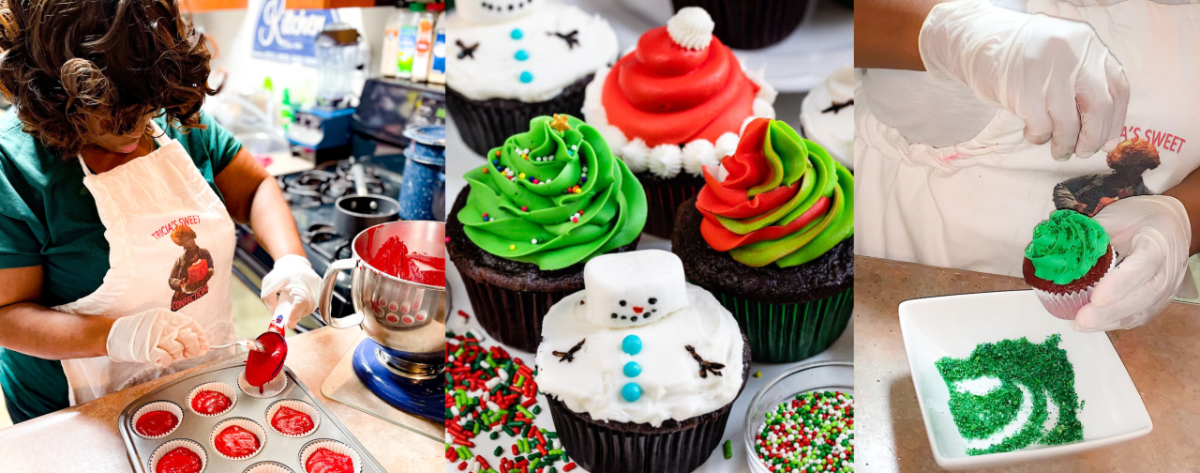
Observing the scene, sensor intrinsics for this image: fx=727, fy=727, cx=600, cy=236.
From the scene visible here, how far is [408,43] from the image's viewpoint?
1.73m

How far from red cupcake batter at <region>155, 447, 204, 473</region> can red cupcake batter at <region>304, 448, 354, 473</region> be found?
0.64 feet

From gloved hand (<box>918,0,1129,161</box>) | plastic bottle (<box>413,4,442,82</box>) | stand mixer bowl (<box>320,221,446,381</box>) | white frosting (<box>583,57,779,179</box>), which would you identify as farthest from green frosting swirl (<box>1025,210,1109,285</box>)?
plastic bottle (<box>413,4,442,82</box>)

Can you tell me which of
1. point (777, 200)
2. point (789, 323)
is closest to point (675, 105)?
point (777, 200)

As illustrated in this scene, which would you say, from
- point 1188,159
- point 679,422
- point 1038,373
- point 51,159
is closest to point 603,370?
point 679,422

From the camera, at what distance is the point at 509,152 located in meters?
1.61

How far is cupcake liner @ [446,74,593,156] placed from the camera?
164 centimetres

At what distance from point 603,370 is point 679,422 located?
181 millimetres

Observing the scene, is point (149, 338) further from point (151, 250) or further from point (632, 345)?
point (632, 345)

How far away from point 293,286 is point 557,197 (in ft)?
1.90

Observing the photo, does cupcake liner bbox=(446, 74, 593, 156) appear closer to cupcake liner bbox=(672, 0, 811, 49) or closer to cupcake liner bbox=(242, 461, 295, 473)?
cupcake liner bbox=(672, 0, 811, 49)

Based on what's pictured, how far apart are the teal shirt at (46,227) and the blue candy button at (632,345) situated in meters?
0.95

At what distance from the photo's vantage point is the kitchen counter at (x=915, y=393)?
149 cm

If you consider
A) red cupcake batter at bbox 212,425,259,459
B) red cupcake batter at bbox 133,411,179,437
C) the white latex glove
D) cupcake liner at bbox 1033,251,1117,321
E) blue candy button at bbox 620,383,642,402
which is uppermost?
the white latex glove

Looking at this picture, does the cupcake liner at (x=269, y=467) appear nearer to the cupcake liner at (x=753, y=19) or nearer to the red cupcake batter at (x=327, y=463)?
the red cupcake batter at (x=327, y=463)
